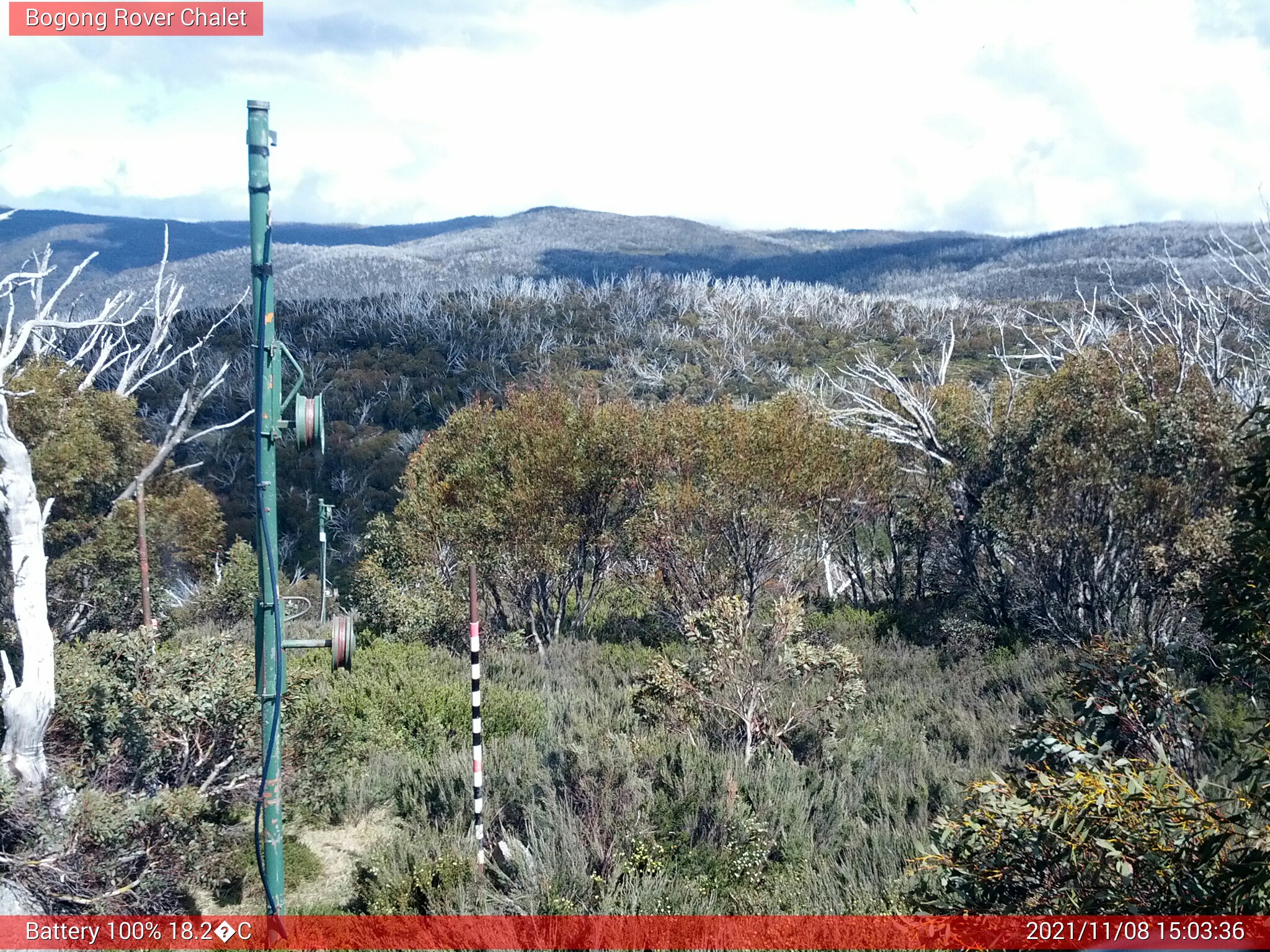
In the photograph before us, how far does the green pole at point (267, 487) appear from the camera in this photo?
17.1ft

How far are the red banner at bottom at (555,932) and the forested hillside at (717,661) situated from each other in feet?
0.62

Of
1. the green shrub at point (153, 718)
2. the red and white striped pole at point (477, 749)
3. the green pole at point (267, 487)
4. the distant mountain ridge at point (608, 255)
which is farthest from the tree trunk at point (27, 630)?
the distant mountain ridge at point (608, 255)

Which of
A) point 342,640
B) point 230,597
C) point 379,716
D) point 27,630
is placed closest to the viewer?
point 342,640

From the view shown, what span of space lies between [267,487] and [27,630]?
382 cm

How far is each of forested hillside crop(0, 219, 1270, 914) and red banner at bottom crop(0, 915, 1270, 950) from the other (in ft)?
0.62

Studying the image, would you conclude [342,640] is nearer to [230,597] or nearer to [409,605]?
[409,605]

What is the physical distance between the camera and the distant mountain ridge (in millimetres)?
93875

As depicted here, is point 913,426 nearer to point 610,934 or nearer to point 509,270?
point 610,934

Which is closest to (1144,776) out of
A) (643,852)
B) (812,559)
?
(643,852)

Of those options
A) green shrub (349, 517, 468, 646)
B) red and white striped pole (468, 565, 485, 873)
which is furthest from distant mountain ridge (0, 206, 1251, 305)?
red and white striped pole (468, 565, 485, 873)

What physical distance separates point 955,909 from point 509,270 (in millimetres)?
119187

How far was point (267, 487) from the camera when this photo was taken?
525cm

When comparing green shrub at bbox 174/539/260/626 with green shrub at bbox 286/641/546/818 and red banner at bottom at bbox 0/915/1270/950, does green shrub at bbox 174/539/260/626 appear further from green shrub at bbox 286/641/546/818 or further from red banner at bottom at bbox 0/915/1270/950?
red banner at bottom at bbox 0/915/1270/950

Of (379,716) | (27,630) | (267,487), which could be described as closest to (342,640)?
(267,487)
